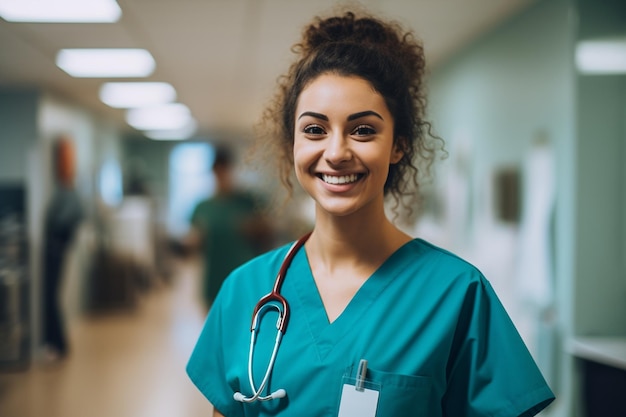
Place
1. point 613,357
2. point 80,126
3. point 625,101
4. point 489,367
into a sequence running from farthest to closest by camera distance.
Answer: point 80,126 → point 625,101 → point 613,357 → point 489,367

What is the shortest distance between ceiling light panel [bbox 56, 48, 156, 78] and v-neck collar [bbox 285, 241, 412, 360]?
319cm

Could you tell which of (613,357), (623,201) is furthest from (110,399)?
(623,201)

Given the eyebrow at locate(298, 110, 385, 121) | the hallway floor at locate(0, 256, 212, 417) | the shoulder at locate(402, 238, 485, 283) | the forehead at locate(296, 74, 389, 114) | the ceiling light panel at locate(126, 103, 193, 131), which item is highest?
the ceiling light panel at locate(126, 103, 193, 131)

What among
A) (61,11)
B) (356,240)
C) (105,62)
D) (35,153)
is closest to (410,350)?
(356,240)

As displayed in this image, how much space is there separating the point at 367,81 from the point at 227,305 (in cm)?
48

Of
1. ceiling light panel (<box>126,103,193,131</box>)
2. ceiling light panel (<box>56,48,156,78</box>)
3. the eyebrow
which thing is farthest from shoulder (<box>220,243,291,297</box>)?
ceiling light panel (<box>126,103,193,131</box>)

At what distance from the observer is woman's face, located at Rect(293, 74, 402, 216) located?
961 mm

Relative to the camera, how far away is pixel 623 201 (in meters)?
2.65

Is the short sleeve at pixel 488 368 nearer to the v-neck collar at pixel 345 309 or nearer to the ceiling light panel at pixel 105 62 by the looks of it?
the v-neck collar at pixel 345 309

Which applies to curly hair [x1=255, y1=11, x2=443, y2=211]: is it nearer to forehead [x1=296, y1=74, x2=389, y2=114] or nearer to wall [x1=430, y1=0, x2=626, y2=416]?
forehead [x1=296, y1=74, x2=389, y2=114]

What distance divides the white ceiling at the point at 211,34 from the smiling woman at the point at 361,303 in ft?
4.07

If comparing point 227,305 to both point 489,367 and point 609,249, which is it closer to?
point 489,367

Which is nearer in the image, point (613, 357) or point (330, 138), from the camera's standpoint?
point (330, 138)

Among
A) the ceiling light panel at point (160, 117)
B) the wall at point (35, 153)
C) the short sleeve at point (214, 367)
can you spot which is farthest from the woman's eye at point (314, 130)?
the ceiling light panel at point (160, 117)
